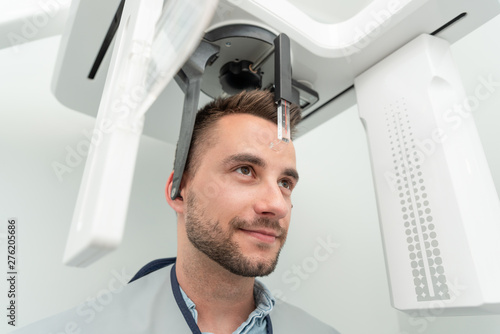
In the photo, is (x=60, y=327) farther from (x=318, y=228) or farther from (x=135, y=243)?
(x=318, y=228)

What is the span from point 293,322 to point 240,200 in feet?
1.31

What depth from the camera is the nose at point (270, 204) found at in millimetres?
770

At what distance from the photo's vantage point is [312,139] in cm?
155

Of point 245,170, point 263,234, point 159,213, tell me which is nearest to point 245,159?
point 245,170

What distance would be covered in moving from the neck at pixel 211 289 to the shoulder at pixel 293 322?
0.10m

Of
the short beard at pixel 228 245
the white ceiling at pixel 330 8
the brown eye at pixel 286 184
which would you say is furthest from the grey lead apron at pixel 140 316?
the white ceiling at pixel 330 8

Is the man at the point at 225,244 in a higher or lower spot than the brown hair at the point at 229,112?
lower

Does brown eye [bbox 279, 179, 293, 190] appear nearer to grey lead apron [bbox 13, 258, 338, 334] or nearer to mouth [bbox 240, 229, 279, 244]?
mouth [bbox 240, 229, 279, 244]

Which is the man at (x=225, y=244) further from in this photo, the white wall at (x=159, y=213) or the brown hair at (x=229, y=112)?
the white wall at (x=159, y=213)

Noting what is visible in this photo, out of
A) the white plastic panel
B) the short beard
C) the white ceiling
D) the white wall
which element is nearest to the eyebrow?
the short beard

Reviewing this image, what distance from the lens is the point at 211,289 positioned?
832 millimetres

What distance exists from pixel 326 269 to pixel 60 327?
2.93 feet

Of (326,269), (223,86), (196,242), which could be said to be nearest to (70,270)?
(196,242)

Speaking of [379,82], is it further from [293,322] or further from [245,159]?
[293,322]
